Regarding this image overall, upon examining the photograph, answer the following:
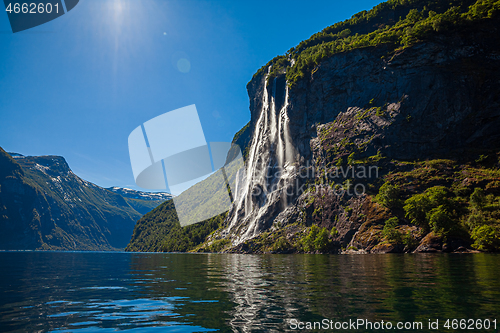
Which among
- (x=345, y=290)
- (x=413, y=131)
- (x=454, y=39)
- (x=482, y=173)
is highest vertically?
(x=454, y=39)

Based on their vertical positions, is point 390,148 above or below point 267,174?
above

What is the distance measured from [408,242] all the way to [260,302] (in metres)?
57.8

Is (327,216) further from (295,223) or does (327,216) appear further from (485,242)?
(485,242)

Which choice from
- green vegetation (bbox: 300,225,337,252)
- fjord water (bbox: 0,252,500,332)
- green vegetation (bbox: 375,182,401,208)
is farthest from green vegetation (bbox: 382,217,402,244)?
fjord water (bbox: 0,252,500,332)

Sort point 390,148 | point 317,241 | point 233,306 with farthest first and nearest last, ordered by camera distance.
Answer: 1. point 390,148
2. point 317,241
3. point 233,306

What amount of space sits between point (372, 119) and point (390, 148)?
484 inches

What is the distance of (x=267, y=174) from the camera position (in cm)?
12119

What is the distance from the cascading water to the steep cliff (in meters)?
0.69

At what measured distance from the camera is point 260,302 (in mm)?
11352

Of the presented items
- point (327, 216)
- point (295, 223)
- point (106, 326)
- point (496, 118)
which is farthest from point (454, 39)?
point (106, 326)

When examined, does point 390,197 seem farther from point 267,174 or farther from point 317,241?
point 267,174

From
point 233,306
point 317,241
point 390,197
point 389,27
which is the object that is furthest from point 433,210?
point 389,27

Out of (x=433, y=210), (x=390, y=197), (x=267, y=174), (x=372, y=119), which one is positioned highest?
(x=372, y=119)

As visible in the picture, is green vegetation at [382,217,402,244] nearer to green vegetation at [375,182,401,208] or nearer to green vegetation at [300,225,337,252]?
green vegetation at [375,182,401,208]
